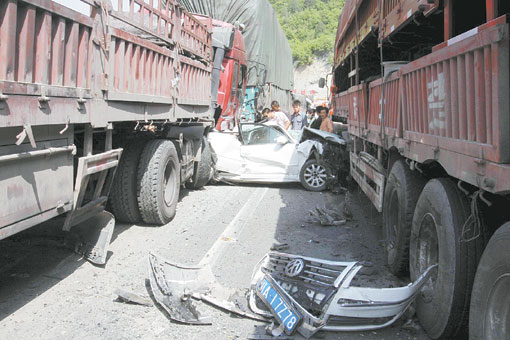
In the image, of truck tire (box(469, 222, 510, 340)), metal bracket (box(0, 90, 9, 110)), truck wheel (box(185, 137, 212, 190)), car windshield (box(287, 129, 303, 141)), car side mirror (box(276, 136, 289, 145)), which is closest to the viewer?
truck tire (box(469, 222, 510, 340))

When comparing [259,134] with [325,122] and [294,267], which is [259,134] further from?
[294,267]

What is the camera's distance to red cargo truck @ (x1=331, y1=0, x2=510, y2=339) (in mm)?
Result: 2383

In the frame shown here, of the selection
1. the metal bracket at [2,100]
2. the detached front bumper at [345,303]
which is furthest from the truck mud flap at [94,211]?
the detached front bumper at [345,303]

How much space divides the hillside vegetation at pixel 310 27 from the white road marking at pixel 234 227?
60.7 metres

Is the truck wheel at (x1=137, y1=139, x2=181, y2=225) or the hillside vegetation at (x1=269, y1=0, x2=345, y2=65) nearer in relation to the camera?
the truck wheel at (x1=137, y1=139, x2=181, y2=225)

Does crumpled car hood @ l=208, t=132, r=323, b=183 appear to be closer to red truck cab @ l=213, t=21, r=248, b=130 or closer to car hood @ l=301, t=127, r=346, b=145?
car hood @ l=301, t=127, r=346, b=145

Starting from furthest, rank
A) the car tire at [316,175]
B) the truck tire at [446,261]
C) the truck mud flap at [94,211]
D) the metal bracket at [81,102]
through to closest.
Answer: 1. the car tire at [316,175]
2. the truck mud flap at [94,211]
3. the metal bracket at [81,102]
4. the truck tire at [446,261]

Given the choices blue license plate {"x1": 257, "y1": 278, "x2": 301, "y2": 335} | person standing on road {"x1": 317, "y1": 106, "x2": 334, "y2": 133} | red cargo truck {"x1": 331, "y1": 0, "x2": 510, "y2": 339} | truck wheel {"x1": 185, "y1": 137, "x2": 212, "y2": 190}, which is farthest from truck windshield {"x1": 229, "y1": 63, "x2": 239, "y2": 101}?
blue license plate {"x1": 257, "y1": 278, "x2": 301, "y2": 335}

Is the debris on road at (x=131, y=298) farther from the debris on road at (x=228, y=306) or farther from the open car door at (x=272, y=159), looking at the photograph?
the open car door at (x=272, y=159)

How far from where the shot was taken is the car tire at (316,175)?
9.80 metres

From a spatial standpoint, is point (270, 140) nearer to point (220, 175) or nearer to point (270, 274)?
point (220, 175)

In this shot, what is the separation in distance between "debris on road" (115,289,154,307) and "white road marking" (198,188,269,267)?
959 mm

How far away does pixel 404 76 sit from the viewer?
4379 mm

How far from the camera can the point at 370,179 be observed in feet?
21.3
